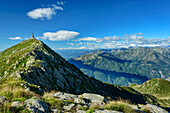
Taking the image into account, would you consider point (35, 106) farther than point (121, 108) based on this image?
No

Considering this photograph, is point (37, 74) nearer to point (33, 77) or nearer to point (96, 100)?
point (33, 77)

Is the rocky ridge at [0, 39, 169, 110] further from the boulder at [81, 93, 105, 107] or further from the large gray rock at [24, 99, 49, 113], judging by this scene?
the boulder at [81, 93, 105, 107]

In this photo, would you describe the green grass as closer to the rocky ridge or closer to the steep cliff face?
the rocky ridge

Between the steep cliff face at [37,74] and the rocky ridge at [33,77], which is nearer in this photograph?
the rocky ridge at [33,77]

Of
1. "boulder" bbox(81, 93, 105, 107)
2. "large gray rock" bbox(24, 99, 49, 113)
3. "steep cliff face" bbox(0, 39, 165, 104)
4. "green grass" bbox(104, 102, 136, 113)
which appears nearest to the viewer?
"large gray rock" bbox(24, 99, 49, 113)

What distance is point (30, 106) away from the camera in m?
10.3

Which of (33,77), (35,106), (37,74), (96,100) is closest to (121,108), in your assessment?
(96,100)

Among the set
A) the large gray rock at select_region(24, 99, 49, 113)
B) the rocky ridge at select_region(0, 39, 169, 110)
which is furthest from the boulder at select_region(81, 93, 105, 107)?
the large gray rock at select_region(24, 99, 49, 113)

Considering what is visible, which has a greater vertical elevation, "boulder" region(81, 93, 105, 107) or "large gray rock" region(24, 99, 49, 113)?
"large gray rock" region(24, 99, 49, 113)

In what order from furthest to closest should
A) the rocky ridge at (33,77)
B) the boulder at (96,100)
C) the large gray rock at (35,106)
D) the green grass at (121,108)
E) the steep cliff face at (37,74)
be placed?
the steep cliff face at (37,74), the rocky ridge at (33,77), the boulder at (96,100), the green grass at (121,108), the large gray rock at (35,106)

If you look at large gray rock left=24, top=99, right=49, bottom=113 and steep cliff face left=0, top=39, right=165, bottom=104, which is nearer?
large gray rock left=24, top=99, right=49, bottom=113

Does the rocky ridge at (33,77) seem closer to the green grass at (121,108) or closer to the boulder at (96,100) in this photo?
the boulder at (96,100)

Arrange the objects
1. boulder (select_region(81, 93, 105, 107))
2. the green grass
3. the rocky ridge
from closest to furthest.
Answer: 1. the green grass
2. boulder (select_region(81, 93, 105, 107))
3. the rocky ridge

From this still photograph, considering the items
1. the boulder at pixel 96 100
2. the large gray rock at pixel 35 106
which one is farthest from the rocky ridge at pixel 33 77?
the boulder at pixel 96 100
